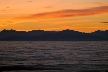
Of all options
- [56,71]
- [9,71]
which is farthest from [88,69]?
[9,71]

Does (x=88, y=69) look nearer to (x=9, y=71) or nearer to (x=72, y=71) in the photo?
(x=72, y=71)

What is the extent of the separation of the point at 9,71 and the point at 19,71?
1.91m

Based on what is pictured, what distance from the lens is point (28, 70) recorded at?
51.7 metres

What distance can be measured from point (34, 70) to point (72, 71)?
7.22 m

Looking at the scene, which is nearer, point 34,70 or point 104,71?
point 104,71

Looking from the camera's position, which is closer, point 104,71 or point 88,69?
point 104,71

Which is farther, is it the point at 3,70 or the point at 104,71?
Result: the point at 3,70

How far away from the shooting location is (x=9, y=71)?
50594mm

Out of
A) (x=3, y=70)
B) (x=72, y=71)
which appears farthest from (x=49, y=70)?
(x=3, y=70)

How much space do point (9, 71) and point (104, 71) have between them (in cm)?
1659

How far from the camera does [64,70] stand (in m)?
51.2

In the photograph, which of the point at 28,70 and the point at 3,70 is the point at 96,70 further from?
the point at 3,70

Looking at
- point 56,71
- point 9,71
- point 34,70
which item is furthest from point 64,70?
point 9,71

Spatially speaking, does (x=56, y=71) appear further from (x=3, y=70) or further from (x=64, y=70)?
(x=3, y=70)
